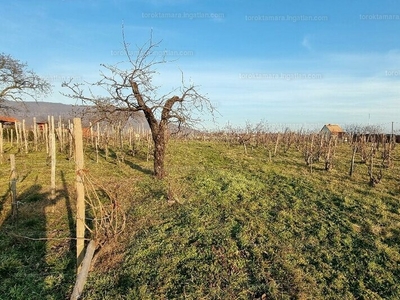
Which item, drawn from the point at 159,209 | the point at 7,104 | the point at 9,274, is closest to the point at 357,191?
the point at 159,209

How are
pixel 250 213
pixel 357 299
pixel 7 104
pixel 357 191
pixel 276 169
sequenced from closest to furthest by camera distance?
pixel 357 299
pixel 250 213
pixel 357 191
pixel 276 169
pixel 7 104

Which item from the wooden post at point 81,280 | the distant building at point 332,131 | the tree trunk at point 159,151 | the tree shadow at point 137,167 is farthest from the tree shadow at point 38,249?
the distant building at point 332,131

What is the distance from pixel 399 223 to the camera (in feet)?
19.0

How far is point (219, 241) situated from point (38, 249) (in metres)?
3.29

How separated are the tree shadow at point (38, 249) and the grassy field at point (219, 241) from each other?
0.02 meters

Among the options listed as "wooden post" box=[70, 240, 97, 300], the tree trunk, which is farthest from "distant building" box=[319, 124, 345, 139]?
"wooden post" box=[70, 240, 97, 300]

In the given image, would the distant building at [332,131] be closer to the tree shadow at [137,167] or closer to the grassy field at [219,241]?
the grassy field at [219,241]

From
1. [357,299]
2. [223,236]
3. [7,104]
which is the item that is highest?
[7,104]

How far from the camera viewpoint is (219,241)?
15.9 feet

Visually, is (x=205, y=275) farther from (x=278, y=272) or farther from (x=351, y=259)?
(x=351, y=259)

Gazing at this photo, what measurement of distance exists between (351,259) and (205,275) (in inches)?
95.4

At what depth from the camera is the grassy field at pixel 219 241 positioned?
151 inches

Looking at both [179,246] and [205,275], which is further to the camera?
[179,246]

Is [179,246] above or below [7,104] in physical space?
below
